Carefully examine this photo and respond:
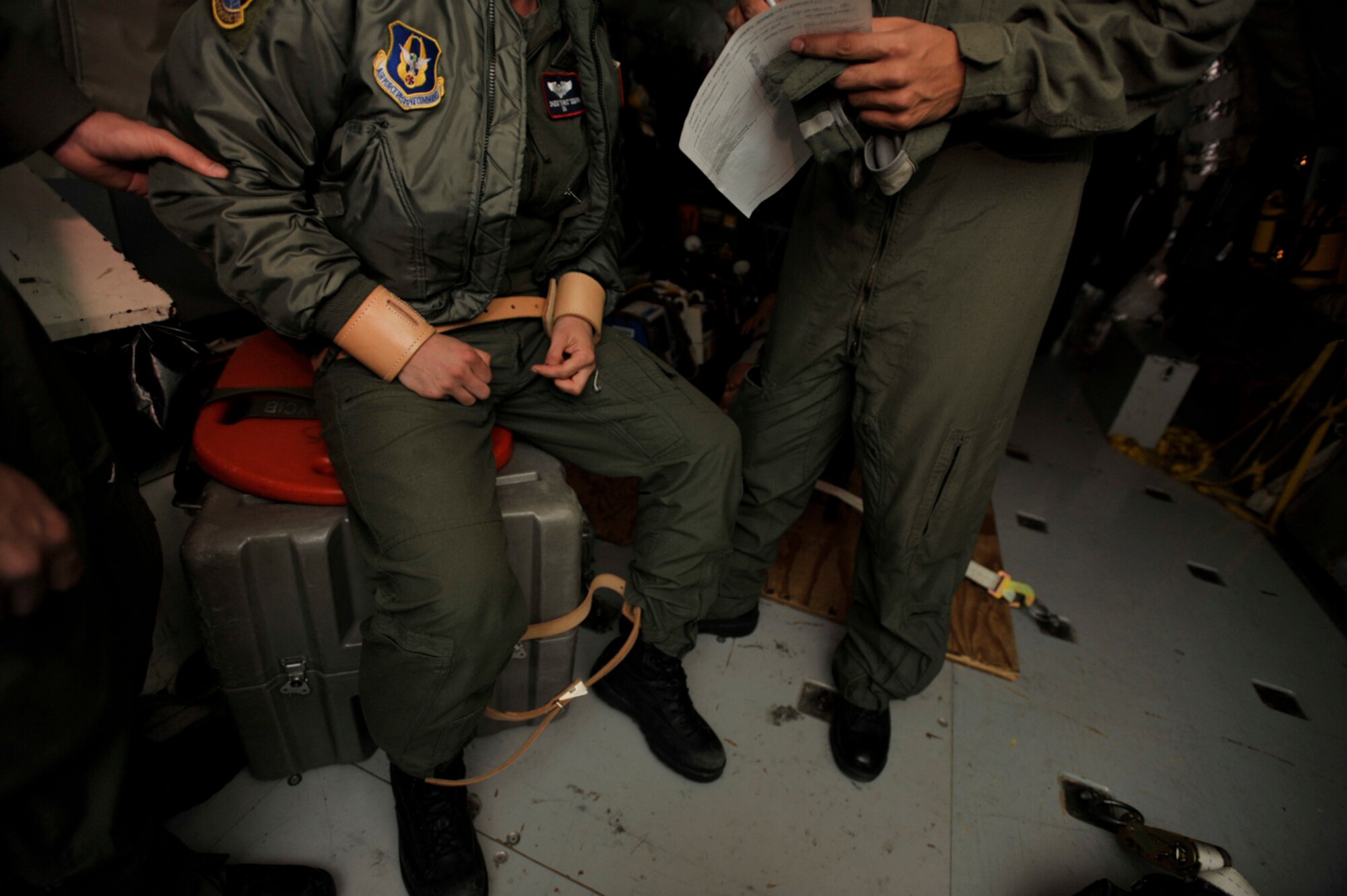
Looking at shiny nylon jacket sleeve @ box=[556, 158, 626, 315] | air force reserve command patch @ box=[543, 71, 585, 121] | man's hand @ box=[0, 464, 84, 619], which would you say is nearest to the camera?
man's hand @ box=[0, 464, 84, 619]

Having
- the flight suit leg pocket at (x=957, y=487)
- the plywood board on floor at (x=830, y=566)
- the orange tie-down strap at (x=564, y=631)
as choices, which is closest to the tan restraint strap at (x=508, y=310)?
the orange tie-down strap at (x=564, y=631)

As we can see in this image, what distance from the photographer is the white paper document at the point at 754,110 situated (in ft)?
2.57

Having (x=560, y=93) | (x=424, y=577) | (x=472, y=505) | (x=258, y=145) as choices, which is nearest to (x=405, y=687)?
(x=424, y=577)

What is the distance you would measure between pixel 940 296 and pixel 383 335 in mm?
927

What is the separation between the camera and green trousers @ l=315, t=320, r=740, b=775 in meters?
0.91

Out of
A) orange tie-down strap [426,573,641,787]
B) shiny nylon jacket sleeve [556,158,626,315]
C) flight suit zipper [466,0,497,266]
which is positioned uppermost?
flight suit zipper [466,0,497,266]

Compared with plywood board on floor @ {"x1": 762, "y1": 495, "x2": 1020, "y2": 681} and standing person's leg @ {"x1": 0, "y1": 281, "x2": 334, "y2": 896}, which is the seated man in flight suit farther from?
plywood board on floor @ {"x1": 762, "y1": 495, "x2": 1020, "y2": 681}

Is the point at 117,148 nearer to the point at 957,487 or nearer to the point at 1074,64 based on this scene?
the point at 1074,64

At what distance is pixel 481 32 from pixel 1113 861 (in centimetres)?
192

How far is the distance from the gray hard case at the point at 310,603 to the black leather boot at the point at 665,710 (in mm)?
145

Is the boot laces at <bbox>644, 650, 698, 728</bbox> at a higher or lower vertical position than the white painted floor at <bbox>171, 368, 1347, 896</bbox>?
higher

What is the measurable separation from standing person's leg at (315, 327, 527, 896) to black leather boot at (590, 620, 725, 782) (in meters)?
Answer: 0.41

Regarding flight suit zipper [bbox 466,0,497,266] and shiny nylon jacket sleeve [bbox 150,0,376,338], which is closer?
shiny nylon jacket sleeve [bbox 150,0,376,338]

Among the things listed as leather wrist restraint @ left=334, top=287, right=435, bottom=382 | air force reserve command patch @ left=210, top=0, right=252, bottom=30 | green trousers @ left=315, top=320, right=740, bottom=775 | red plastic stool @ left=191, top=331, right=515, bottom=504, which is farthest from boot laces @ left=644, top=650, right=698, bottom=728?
air force reserve command patch @ left=210, top=0, right=252, bottom=30
